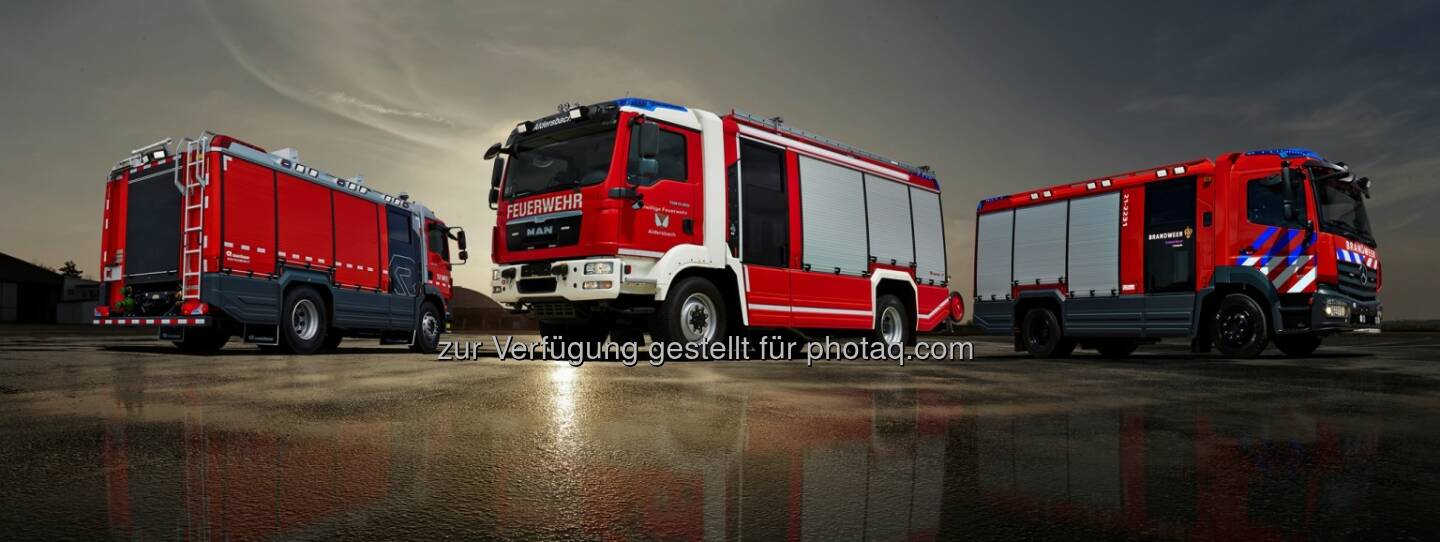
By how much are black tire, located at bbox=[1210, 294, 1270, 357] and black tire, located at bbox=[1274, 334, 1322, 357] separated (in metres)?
0.89

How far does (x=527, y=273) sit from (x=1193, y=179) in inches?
399

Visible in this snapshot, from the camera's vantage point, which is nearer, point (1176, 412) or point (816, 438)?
point (816, 438)

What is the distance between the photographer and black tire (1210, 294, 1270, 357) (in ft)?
42.1

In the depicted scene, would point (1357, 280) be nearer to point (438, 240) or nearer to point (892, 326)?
point (892, 326)

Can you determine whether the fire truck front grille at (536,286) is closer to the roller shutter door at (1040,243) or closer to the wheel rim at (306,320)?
the wheel rim at (306,320)

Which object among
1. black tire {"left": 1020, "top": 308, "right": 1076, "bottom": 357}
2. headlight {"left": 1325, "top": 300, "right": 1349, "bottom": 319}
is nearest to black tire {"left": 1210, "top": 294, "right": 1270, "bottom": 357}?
headlight {"left": 1325, "top": 300, "right": 1349, "bottom": 319}

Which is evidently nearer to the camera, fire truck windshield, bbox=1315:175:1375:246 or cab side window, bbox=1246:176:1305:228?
cab side window, bbox=1246:176:1305:228

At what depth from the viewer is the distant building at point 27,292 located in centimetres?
4578

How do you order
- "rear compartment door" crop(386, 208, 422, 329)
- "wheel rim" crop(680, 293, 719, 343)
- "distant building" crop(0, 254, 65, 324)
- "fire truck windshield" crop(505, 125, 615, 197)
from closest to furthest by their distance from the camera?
"fire truck windshield" crop(505, 125, 615, 197)
"wheel rim" crop(680, 293, 719, 343)
"rear compartment door" crop(386, 208, 422, 329)
"distant building" crop(0, 254, 65, 324)

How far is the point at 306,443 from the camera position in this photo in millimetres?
4406

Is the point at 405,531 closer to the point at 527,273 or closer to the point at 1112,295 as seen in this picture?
the point at 527,273

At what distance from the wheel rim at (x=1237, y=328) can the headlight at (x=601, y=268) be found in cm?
946

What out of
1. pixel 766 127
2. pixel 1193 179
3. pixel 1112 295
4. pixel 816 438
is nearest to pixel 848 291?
pixel 766 127

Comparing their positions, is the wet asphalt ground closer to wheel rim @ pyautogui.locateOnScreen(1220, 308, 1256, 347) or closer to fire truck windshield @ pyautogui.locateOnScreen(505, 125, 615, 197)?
fire truck windshield @ pyautogui.locateOnScreen(505, 125, 615, 197)
